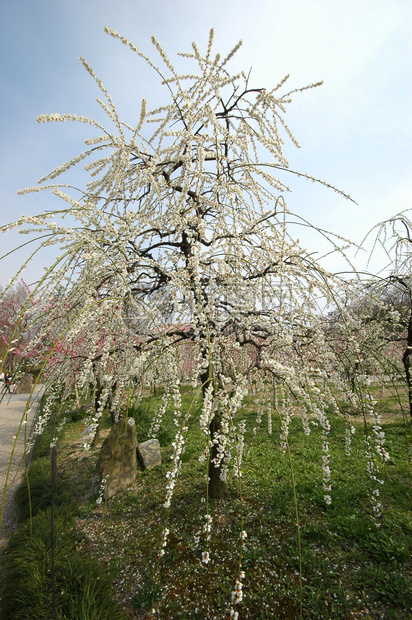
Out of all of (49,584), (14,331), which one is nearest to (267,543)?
(49,584)

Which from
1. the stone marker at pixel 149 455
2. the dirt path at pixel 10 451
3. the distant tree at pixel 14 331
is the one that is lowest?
the dirt path at pixel 10 451

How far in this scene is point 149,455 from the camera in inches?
198

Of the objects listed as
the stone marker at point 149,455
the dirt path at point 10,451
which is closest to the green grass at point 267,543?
the stone marker at point 149,455

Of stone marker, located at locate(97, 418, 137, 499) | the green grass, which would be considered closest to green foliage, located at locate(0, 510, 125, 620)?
the green grass

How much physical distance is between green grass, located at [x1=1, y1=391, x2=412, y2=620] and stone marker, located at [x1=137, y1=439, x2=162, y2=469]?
0.30 meters

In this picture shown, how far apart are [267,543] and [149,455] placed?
8.78 ft

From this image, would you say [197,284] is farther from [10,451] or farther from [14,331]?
[10,451]

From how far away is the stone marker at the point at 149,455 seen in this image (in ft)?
16.2

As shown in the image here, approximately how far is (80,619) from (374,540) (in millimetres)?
2546

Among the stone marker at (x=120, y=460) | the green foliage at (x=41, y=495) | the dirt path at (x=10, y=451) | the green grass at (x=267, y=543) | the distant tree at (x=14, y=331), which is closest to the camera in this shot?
the distant tree at (x=14, y=331)

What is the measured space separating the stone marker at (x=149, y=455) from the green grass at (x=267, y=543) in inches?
11.7

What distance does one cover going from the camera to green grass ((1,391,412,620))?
2.35 metres

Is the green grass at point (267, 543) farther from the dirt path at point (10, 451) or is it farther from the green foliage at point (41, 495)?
the dirt path at point (10, 451)

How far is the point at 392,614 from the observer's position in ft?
7.02
